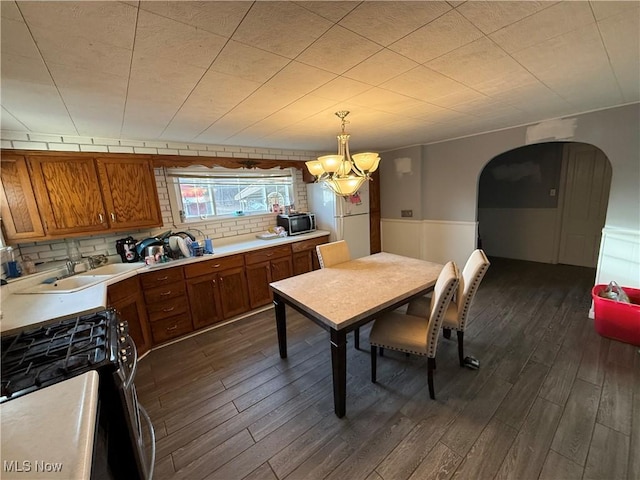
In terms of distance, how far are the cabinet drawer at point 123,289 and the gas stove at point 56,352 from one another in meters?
0.64

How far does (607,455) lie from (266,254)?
124 inches

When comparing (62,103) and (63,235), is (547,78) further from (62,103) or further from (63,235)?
(63,235)

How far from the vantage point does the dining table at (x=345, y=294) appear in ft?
5.32

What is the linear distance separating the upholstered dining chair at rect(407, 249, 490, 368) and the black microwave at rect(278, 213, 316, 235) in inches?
81.6

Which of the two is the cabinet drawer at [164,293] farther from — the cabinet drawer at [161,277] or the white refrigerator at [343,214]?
the white refrigerator at [343,214]

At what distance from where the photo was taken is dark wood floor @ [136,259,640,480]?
141 cm

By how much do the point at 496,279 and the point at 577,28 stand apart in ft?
11.8

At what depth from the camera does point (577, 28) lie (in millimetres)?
1131

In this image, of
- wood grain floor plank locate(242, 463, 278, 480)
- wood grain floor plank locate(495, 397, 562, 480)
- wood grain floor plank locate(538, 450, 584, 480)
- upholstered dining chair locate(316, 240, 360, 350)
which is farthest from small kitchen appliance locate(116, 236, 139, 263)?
wood grain floor plank locate(538, 450, 584, 480)

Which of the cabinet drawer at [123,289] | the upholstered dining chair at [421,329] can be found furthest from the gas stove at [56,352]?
the upholstered dining chair at [421,329]

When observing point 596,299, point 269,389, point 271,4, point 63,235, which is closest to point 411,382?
point 269,389

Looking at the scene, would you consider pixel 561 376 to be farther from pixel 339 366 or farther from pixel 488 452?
pixel 339 366

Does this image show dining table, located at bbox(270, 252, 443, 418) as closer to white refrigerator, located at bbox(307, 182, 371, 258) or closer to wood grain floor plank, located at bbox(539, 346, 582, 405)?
wood grain floor plank, located at bbox(539, 346, 582, 405)

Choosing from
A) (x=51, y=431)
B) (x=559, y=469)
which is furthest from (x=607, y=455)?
(x=51, y=431)
